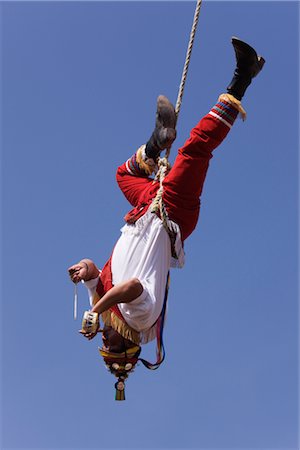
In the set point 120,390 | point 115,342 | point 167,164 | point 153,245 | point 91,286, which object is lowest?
point 120,390

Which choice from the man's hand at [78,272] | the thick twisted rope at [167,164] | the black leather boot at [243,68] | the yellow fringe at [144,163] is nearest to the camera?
the black leather boot at [243,68]

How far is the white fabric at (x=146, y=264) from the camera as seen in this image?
16.6 ft

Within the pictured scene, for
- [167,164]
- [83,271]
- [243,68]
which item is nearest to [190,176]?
[167,164]

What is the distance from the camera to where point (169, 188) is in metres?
5.14

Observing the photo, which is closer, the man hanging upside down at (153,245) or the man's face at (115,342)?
the man hanging upside down at (153,245)

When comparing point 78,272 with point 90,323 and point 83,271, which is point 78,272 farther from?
point 90,323

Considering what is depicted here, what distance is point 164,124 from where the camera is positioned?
17.3 ft

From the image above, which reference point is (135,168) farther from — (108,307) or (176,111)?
(108,307)

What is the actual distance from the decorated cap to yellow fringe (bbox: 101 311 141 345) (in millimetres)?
71

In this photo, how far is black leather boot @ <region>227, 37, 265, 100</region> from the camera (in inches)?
199

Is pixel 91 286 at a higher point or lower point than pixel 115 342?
higher

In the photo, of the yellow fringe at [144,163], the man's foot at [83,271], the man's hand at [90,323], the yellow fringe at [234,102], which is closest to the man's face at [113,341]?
the man's hand at [90,323]

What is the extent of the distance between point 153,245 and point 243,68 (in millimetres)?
1169

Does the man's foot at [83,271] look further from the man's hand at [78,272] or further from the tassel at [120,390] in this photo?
the tassel at [120,390]
